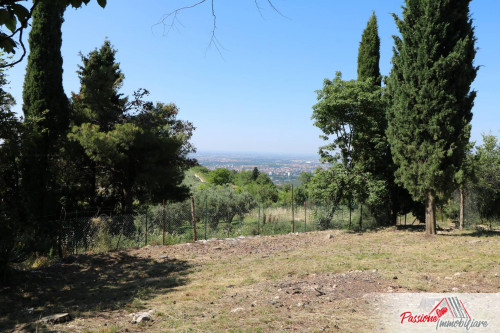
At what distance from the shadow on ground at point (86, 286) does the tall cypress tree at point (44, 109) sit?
113 inches

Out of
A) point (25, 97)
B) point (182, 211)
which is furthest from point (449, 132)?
point (25, 97)

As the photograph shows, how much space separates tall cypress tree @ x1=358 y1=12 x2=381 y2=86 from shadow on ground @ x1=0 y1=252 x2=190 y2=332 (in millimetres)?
11878

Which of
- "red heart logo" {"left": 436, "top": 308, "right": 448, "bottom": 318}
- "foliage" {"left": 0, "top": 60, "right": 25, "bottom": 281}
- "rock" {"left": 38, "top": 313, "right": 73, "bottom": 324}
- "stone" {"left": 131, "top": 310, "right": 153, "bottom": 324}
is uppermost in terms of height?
"foliage" {"left": 0, "top": 60, "right": 25, "bottom": 281}

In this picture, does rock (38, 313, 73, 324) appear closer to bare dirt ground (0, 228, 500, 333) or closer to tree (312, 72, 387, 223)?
bare dirt ground (0, 228, 500, 333)

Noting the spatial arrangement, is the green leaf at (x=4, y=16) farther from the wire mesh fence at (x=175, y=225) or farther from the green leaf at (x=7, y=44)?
the wire mesh fence at (x=175, y=225)

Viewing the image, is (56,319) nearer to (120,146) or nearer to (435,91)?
(120,146)

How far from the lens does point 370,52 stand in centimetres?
1509

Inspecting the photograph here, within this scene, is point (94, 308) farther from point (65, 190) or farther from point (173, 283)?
point (65, 190)

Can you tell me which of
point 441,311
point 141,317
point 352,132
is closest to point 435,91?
point 352,132

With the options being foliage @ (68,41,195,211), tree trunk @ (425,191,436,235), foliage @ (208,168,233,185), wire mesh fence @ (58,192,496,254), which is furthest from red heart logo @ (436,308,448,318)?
foliage @ (208,168,233,185)

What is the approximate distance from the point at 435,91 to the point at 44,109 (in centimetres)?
1322

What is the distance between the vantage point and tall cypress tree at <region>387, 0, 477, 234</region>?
34.1 feet

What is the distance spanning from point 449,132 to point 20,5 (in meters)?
11.5

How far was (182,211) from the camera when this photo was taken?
59.4ft
